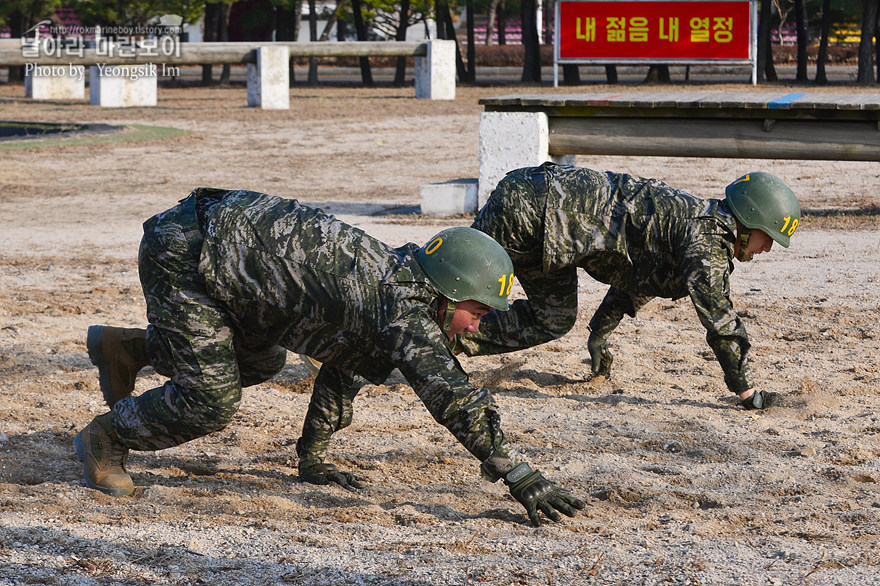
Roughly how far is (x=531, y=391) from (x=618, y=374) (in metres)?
0.56

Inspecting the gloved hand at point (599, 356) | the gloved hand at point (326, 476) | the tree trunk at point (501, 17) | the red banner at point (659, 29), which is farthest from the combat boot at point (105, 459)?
the tree trunk at point (501, 17)

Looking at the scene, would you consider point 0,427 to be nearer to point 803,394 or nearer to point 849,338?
point 803,394

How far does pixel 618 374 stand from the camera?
6.13 m

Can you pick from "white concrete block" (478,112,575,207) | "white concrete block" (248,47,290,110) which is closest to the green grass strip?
"white concrete block" (248,47,290,110)

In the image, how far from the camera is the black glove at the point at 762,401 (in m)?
5.41

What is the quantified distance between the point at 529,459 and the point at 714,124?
593cm

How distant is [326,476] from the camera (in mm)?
4574

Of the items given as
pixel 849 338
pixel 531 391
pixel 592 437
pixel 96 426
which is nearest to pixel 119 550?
pixel 96 426

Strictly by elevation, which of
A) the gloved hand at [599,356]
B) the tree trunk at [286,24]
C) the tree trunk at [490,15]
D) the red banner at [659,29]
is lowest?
the gloved hand at [599,356]

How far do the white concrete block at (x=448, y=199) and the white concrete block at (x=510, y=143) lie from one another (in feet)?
0.79

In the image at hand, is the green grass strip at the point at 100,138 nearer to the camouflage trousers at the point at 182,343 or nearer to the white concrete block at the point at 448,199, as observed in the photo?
the white concrete block at the point at 448,199

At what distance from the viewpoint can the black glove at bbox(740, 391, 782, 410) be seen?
541cm

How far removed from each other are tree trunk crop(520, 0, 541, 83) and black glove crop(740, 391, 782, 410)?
25225 mm

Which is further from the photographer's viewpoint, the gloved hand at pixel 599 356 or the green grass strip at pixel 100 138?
the green grass strip at pixel 100 138
